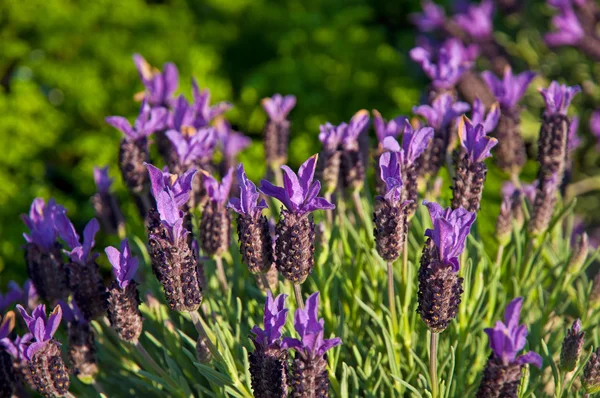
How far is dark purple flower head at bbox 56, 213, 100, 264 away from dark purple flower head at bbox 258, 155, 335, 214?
0.48m

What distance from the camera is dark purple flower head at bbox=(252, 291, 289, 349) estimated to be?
123 cm

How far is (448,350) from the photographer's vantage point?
1.61 meters

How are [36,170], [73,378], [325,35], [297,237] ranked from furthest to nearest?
[325,35] < [36,170] < [73,378] < [297,237]

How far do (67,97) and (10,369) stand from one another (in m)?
2.14

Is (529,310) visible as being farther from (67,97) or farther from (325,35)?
(67,97)

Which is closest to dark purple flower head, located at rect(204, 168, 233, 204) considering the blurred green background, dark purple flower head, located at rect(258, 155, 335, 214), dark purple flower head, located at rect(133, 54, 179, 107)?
dark purple flower head, located at rect(258, 155, 335, 214)

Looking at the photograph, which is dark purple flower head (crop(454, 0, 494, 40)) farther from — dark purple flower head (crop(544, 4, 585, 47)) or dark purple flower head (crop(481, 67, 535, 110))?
dark purple flower head (crop(481, 67, 535, 110))

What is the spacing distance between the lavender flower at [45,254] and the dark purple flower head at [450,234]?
0.95 meters

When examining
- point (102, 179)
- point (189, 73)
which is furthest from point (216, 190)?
point (189, 73)

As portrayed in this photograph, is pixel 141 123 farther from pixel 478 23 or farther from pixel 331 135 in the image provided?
pixel 478 23

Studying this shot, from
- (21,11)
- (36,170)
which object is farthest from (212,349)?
(21,11)

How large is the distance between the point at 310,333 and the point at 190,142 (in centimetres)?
74

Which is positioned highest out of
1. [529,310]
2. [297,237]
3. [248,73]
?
[248,73]

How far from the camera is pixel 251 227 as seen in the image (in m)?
1.35
